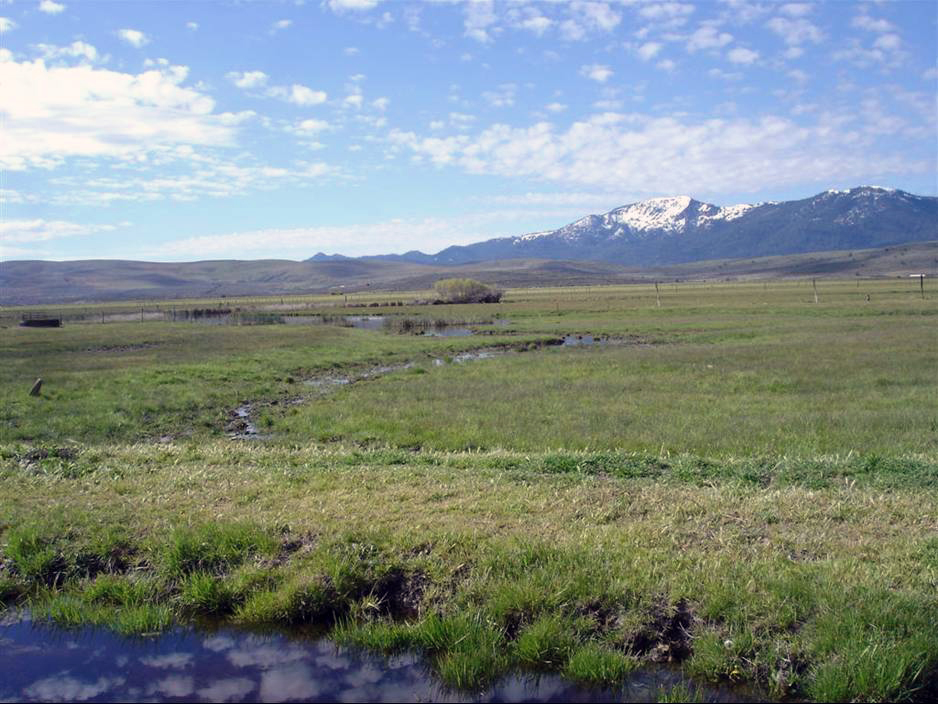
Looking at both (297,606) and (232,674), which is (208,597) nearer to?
(297,606)

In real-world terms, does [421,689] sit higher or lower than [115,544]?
lower

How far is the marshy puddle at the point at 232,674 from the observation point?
6488 millimetres

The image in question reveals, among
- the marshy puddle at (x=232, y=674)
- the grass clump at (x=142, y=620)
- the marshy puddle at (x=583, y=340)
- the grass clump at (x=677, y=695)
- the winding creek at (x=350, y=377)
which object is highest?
the grass clump at (x=142, y=620)

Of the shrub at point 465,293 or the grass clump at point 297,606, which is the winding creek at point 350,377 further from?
the shrub at point 465,293

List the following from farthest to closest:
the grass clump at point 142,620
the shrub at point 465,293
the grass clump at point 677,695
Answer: the shrub at point 465,293 < the grass clump at point 142,620 < the grass clump at point 677,695

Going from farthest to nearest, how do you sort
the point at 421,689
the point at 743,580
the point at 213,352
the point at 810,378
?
the point at 213,352 < the point at 810,378 < the point at 743,580 < the point at 421,689

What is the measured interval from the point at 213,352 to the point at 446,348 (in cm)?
1406

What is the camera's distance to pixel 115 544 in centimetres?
905

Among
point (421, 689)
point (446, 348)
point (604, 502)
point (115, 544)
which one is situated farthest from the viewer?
point (446, 348)

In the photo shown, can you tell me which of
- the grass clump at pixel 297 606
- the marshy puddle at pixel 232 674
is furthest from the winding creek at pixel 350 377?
the marshy puddle at pixel 232 674

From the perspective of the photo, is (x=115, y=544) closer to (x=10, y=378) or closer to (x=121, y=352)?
(x=10, y=378)

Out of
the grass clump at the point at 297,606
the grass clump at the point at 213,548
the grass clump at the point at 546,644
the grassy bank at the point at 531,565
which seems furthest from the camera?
the grass clump at the point at 213,548

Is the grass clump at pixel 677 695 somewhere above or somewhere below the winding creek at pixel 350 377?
above

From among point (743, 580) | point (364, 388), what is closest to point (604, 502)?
point (743, 580)
